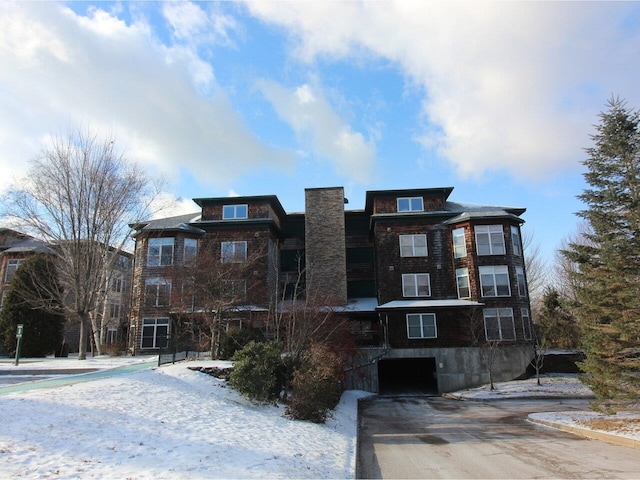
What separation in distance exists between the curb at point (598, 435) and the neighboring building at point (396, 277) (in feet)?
41.5

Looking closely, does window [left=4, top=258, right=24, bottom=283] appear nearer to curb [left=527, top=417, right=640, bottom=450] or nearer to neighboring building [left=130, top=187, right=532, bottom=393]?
neighboring building [left=130, top=187, right=532, bottom=393]

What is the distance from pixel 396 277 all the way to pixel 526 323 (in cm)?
938

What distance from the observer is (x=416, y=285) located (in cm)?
3142

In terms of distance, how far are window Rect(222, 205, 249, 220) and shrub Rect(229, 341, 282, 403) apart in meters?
19.1

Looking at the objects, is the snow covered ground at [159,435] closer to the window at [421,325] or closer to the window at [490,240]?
the window at [421,325]

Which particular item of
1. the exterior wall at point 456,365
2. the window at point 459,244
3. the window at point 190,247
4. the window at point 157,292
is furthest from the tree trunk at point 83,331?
the window at point 459,244

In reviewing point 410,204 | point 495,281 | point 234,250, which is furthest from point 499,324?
point 234,250

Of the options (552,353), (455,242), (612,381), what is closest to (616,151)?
(612,381)

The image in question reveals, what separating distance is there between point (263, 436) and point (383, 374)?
2555cm

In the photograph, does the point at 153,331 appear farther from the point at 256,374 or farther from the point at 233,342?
the point at 256,374

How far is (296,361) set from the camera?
16641 millimetres

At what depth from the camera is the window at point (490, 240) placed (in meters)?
30.2

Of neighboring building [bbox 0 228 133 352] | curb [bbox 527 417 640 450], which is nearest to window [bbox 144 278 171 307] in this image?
neighboring building [bbox 0 228 133 352]

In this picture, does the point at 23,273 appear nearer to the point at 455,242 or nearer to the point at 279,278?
the point at 279,278
